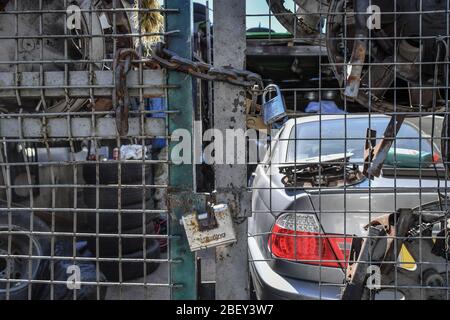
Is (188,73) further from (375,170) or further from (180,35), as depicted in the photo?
(375,170)

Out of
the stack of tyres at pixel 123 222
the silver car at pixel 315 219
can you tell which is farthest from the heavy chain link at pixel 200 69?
the stack of tyres at pixel 123 222

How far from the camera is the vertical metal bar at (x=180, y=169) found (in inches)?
56.0

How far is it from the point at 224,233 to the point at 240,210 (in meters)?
0.09

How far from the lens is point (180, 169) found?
1455 millimetres

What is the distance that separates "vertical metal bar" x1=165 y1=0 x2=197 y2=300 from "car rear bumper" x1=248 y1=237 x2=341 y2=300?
0.90 meters

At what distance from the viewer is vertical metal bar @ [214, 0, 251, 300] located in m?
1.41

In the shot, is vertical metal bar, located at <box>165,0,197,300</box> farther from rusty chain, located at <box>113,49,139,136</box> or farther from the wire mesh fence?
rusty chain, located at <box>113,49,139,136</box>

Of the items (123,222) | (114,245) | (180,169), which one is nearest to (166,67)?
(180,169)

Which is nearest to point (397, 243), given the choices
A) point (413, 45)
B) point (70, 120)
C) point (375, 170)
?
point (375, 170)

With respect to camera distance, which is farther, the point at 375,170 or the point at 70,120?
the point at 375,170

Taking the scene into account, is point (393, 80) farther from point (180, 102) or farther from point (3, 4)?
point (3, 4)

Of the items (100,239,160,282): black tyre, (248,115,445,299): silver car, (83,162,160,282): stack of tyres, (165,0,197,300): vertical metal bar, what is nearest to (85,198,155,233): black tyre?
(83,162,160,282): stack of tyres

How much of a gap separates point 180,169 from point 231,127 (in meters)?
0.22

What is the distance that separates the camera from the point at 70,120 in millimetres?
1475
